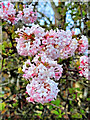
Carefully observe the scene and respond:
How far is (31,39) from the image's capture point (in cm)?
84

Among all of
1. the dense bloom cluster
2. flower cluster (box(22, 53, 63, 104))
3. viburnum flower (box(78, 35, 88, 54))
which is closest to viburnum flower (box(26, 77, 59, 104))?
flower cluster (box(22, 53, 63, 104))

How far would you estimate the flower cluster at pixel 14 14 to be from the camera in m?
1.04

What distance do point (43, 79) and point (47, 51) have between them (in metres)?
0.17

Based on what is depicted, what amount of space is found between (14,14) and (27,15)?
11cm

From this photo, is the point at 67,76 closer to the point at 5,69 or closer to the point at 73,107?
the point at 73,107

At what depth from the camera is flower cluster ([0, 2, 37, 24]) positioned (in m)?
1.04

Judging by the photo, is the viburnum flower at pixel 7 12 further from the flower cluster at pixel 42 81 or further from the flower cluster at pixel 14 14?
the flower cluster at pixel 42 81

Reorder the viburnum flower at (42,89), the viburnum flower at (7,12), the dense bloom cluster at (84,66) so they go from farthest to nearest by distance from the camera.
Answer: the viburnum flower at (7,12)
the dense bloom cluster at (84,66)
the viburnum flower at (42,89)

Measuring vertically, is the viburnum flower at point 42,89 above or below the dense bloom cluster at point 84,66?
below

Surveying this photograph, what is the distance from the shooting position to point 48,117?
4.36 feet

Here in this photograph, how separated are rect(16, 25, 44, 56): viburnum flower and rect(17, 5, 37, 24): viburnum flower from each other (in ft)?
1.10

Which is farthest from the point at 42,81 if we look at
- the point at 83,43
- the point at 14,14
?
the point at 14,14

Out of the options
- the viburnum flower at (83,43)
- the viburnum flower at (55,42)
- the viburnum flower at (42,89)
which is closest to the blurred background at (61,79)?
the viburnum flower at (83,43)

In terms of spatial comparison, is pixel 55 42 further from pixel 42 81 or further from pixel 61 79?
pixel 61 79
